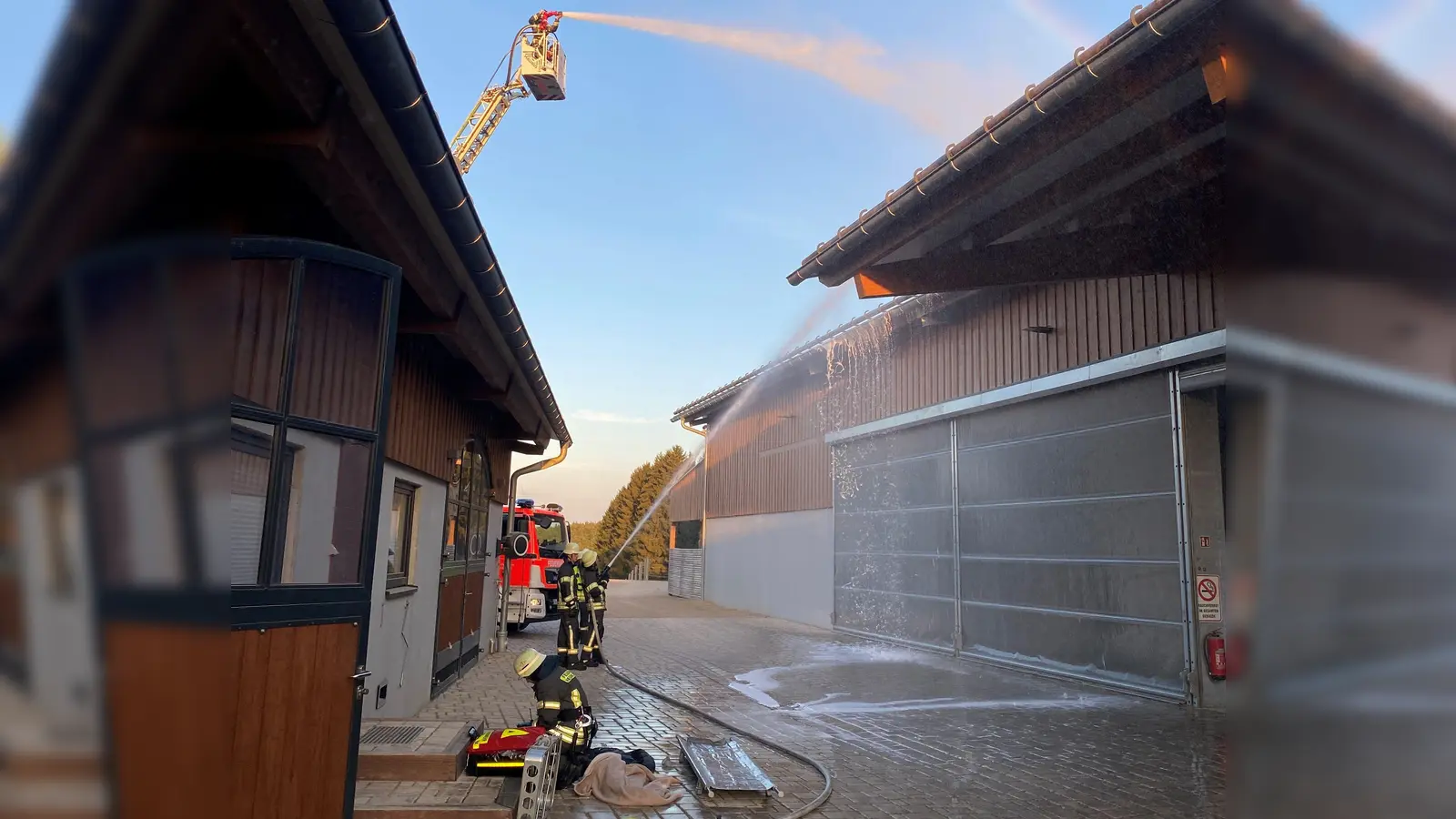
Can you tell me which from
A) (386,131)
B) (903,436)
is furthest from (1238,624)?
(903,436)

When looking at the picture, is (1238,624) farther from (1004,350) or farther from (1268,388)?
(1004,350)

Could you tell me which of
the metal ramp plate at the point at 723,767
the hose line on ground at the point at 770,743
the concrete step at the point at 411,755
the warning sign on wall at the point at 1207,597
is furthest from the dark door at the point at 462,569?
the warning sign on wall at the point at 1207,597

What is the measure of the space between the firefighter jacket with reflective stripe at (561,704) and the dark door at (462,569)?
3.90 meters

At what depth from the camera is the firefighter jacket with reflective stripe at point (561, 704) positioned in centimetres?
594

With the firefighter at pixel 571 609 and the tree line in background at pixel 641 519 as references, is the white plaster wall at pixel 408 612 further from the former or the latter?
the tree line in background at pixel 641 519

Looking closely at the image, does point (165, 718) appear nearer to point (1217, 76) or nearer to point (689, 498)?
point (1217, 76)

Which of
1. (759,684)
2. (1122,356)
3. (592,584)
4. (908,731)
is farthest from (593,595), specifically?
(1122,356)

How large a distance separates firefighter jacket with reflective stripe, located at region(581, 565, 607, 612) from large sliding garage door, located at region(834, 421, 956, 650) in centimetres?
633

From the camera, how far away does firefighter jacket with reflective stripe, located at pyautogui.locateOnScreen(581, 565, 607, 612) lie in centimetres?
1042

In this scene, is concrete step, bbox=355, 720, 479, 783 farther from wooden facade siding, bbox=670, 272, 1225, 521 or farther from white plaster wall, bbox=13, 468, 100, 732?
wooden facade siding, bbox=670, 272, 1225, 521

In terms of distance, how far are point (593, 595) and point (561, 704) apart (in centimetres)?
469

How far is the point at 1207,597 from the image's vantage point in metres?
9.41

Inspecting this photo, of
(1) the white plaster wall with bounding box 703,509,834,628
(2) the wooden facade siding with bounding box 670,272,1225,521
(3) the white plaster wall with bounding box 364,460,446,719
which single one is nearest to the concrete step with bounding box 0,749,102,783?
(2) the wooden facade siding with bounding box 670,272,1225,521

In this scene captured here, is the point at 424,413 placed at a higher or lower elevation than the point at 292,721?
higher
